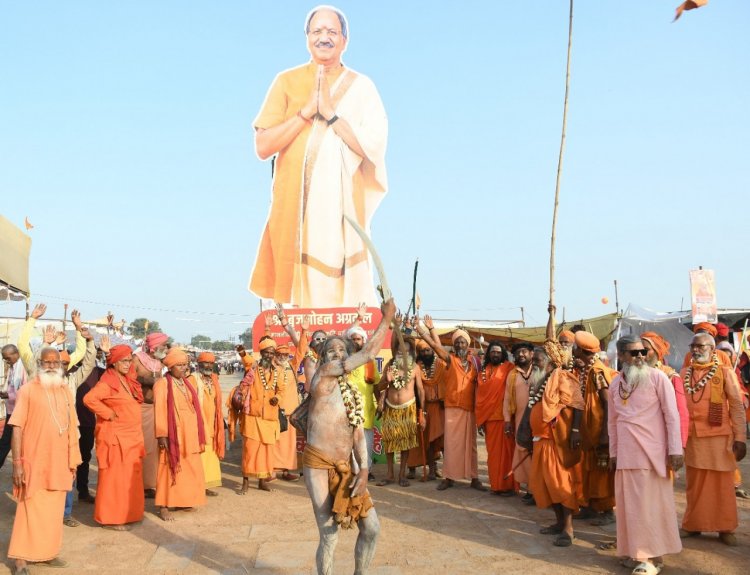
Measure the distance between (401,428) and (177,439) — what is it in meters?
2.82

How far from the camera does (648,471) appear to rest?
492 centimetres

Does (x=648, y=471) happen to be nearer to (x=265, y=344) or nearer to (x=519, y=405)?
(x=519, y=405)

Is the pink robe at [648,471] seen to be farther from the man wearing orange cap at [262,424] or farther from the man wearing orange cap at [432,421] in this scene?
the man wearing orange cap at [262,424]

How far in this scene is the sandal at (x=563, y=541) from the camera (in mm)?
5562

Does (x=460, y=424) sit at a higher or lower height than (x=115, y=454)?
higher

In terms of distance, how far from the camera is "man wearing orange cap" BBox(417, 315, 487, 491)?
8.10 meters

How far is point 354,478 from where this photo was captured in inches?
166

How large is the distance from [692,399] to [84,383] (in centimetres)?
618

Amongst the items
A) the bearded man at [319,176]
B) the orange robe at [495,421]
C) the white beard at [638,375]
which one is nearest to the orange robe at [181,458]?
the orange robe at [495,421]

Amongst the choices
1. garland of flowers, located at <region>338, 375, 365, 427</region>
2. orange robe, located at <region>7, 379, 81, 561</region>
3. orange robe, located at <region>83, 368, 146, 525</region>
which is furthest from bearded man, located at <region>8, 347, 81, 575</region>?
garland of flowers, located at <region>338, 375, 365, 427</region>

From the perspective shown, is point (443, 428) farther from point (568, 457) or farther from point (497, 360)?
point (568, 457)

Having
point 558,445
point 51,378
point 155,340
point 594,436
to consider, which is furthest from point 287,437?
point 594,436

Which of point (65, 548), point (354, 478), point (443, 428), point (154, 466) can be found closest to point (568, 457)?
point (354, 478)

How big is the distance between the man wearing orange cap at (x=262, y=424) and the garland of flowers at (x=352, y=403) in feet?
13.2
